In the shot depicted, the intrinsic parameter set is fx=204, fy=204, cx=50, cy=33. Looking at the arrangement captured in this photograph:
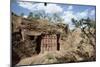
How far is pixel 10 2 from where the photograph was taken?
2344 mm

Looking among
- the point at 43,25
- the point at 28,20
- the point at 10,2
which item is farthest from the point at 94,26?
the point at 10,2

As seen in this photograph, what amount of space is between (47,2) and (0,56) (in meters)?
0.86

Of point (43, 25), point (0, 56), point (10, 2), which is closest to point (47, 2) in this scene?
point (43, 25)

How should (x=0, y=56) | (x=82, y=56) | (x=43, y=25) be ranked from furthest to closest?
(x=82, y=56) → (x=43, y=25) → (x=0, y=56)

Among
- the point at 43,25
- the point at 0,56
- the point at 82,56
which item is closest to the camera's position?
the point at 0,56

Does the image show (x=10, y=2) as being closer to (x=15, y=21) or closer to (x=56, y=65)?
(x=15, y=21)

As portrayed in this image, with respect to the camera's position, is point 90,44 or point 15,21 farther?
point 90,44

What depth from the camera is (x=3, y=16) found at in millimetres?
2324

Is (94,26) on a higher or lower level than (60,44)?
higher

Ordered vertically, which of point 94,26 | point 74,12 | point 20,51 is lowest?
point 20,51

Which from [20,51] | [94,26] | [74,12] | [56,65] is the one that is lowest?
[56,65]

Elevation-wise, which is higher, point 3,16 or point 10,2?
point 10,2

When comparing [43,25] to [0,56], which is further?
[43,25]

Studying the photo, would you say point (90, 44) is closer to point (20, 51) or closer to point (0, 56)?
point (20, 51)
